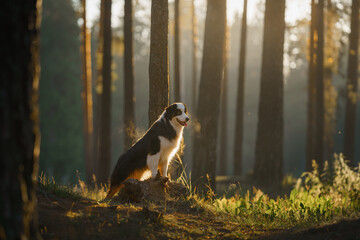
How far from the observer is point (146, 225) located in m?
5.70

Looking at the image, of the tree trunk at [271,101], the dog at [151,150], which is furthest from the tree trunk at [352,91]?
the dog at [151,150]

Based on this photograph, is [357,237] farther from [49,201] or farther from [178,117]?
[49,201]

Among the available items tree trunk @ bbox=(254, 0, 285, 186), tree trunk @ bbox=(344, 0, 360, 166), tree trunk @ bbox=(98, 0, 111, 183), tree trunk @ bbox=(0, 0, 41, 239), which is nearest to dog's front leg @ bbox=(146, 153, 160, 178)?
tree trunk @ bbox=(0, 0, 41, 239)

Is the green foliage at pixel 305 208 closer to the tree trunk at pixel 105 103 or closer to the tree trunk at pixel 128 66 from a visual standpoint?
the tree trunk at pixel 128 66

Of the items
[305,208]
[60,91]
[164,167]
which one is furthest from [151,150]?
[60,91]

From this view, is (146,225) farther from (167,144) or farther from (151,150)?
(167,144)

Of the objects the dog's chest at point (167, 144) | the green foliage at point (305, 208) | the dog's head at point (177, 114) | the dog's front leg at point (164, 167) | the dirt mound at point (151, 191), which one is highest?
the dog's head at point (177, 114)

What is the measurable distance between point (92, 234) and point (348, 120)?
18.0 meters

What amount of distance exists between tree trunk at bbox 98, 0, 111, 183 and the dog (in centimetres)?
801

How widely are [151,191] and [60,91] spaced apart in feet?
107

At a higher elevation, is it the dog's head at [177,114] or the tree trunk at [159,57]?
the tree trunk at [159,57]

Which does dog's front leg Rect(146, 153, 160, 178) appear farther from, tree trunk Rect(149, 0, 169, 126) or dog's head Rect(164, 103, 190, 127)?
tree trunk Rect(149, 0, 169, 126)

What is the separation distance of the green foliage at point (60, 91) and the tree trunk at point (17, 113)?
113ft

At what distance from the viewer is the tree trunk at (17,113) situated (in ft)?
10.8
